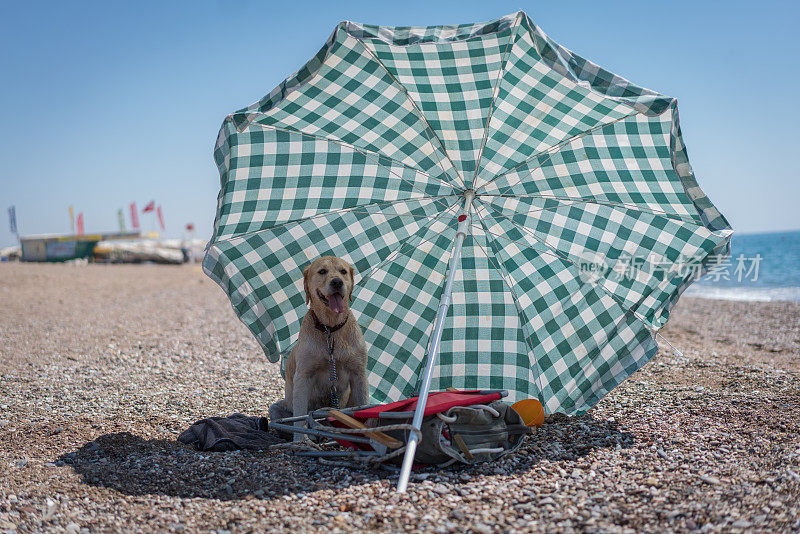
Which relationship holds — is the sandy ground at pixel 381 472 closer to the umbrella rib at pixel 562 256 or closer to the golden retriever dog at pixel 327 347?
the golden retriever dog at pixel 327 347

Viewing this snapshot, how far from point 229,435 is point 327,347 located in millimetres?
1181

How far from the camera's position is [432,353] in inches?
174

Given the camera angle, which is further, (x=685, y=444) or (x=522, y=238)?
(x=522, y=238)

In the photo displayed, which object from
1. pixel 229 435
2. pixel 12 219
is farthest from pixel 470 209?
pixel 12 219

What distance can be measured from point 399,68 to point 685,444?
3.87 m

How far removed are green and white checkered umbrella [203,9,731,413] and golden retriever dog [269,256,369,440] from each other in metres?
0.36

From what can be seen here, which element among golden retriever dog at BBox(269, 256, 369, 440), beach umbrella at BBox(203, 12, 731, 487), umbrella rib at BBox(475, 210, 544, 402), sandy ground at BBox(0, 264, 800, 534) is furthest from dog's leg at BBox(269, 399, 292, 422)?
umbrella rib at BBox(475, 210, 544, 402)

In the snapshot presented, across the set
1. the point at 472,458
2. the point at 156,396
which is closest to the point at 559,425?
the point at 472,458

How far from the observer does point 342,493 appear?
12.6 ft

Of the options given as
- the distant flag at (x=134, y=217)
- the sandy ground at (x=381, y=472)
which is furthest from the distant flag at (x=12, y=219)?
the sandy ground at (x=381, y=472)

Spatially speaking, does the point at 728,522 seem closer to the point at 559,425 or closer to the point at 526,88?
the point at 559,425

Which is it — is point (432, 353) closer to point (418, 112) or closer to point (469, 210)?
point (469, 210)

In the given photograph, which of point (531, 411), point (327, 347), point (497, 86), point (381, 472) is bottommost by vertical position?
point (381, 472)

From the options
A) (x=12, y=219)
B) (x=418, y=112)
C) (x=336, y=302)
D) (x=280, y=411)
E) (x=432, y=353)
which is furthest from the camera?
(x=12, y=219)
